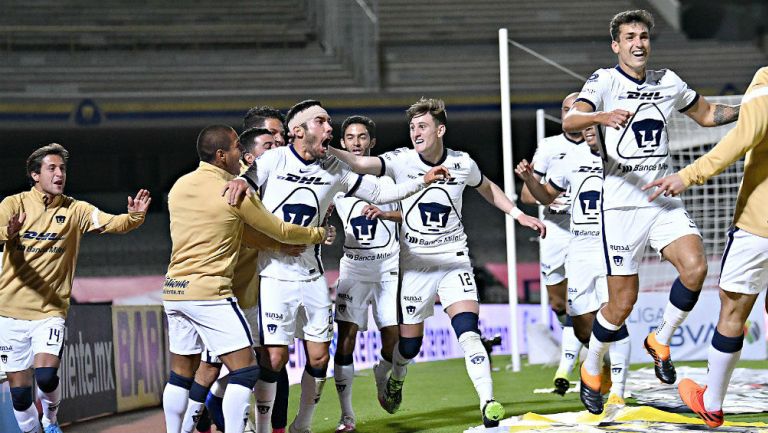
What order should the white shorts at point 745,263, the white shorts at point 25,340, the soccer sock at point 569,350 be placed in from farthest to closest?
the soccer sock at point 569,350
the white shorts at point 25,340
the white shorts at point 745,263

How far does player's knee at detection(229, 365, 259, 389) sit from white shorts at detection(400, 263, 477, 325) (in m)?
1.87

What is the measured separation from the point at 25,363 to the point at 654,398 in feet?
17.6

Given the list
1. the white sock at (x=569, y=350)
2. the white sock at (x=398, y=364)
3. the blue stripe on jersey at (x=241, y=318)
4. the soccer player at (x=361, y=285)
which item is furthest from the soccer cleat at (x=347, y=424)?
the white sock at (x=569, y=350)

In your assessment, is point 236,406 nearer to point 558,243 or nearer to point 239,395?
point 239,395

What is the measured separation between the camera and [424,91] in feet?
77.9

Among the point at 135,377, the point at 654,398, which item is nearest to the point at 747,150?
the point at 654,398

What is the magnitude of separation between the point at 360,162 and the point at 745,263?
9.73 feet

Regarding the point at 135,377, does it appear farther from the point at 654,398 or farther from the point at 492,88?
the point at 492,88

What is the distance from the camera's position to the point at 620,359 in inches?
337

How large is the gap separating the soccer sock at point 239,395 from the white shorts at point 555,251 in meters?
5.13

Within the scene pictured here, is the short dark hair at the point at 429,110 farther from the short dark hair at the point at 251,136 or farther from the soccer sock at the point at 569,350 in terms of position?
the soccer sock at the point at 569,350

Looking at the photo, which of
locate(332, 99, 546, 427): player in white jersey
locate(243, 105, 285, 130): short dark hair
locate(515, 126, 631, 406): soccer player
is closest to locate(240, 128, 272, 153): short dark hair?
locate(243, 105, 285, 130): short dark hair

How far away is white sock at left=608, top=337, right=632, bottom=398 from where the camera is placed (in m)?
8.48

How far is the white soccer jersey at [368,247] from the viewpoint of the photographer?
28.4 ft
